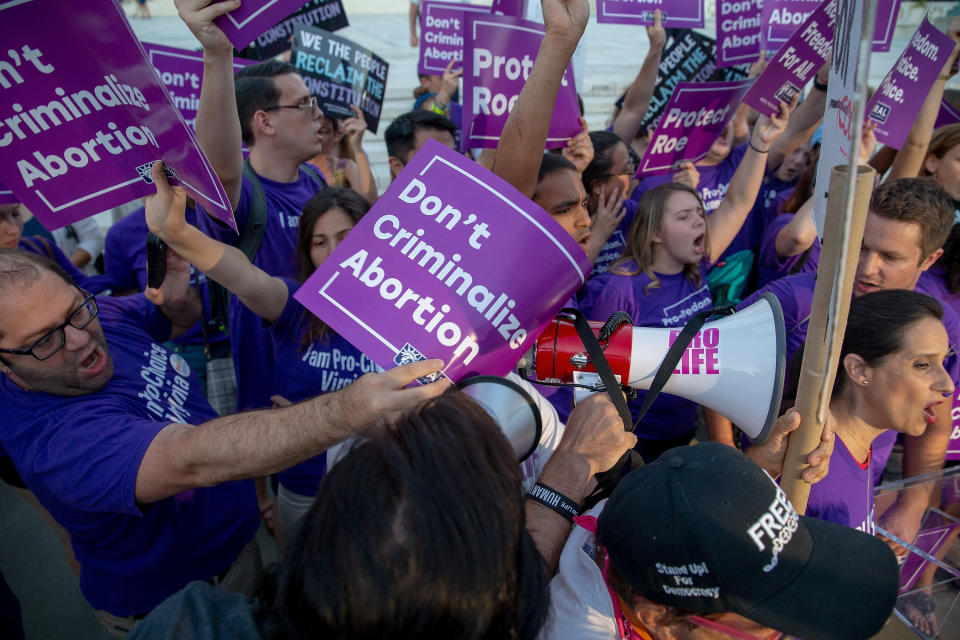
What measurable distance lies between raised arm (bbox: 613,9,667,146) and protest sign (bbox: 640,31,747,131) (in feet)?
1.81

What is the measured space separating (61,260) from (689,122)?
3371 mm

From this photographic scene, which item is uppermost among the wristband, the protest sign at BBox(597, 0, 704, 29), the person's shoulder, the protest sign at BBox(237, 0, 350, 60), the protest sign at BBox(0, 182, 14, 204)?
the protest sign at BBox(597, 0, 704, 29)

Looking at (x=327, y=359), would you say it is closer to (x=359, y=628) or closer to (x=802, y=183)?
(x=359, y=628)

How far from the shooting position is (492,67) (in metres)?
2.37

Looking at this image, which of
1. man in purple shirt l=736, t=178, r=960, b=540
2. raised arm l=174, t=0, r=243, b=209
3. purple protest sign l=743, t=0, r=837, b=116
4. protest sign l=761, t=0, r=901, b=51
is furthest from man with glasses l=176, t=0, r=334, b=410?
protest sign l=761, t=0, r=901, b=51

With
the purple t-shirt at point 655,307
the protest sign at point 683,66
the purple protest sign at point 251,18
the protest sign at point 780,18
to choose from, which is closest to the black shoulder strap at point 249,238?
the purple protest sign at point 251,18

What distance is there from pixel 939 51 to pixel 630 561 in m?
2.87

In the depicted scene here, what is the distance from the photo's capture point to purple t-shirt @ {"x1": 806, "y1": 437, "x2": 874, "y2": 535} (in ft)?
5.35

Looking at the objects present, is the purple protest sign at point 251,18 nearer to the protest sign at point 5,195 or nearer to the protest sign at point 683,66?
the protest sign at point 5,195

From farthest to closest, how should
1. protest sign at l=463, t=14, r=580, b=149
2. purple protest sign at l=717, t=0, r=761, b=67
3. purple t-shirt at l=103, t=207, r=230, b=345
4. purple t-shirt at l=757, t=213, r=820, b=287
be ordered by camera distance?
1. purple protest sign at l=717, t=0, r=761, b=67
2. purple t-shirt at l=103, t=207, r=230, b=345
3. purple t-shirt at l=757, t=213, r=820, b=287
4. protest sign at l=463, t=14, r=580, b=149

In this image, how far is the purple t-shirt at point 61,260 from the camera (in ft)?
9.32

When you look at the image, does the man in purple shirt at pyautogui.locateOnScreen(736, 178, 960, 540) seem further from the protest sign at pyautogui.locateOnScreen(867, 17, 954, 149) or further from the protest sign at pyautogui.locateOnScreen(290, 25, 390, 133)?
the protest sign at pyautogui.locateOnScreen(290, 25, 390, 133)

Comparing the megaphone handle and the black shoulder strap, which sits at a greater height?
the megaphone handle

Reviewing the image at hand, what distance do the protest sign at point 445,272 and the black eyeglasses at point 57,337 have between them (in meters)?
0.79
